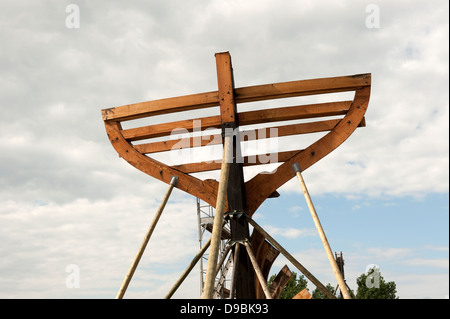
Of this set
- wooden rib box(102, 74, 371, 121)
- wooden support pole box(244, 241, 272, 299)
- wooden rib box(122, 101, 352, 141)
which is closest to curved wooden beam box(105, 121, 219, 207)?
wooden rib box(122, 101, 352, 141)

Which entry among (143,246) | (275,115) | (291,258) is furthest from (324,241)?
(143,246)

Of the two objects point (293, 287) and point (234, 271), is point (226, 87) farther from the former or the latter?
point (293, 287)

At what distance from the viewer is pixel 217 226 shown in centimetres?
558

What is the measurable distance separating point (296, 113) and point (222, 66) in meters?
1.33

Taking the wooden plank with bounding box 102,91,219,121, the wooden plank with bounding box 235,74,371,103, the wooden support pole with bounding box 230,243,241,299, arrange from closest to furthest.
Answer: the wooden support pole with bounding box 230,243,241,299 → the wooden plank with bounding box 235,74,371,103 → the wooden plank with bounding box 102,91,219,121

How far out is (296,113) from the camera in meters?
6.82

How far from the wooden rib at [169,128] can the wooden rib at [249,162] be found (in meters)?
0.60

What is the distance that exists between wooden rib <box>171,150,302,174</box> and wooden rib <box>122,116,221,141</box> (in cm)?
60

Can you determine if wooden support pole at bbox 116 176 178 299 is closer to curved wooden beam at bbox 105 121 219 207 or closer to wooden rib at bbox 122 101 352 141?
curved wooden beam at bbox 105 121 219 207

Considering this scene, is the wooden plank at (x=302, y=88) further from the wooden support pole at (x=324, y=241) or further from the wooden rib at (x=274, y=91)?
the wooden support pole at (x=324, y=241)

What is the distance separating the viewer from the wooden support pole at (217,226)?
5008 mm

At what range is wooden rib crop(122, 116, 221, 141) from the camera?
697cm
